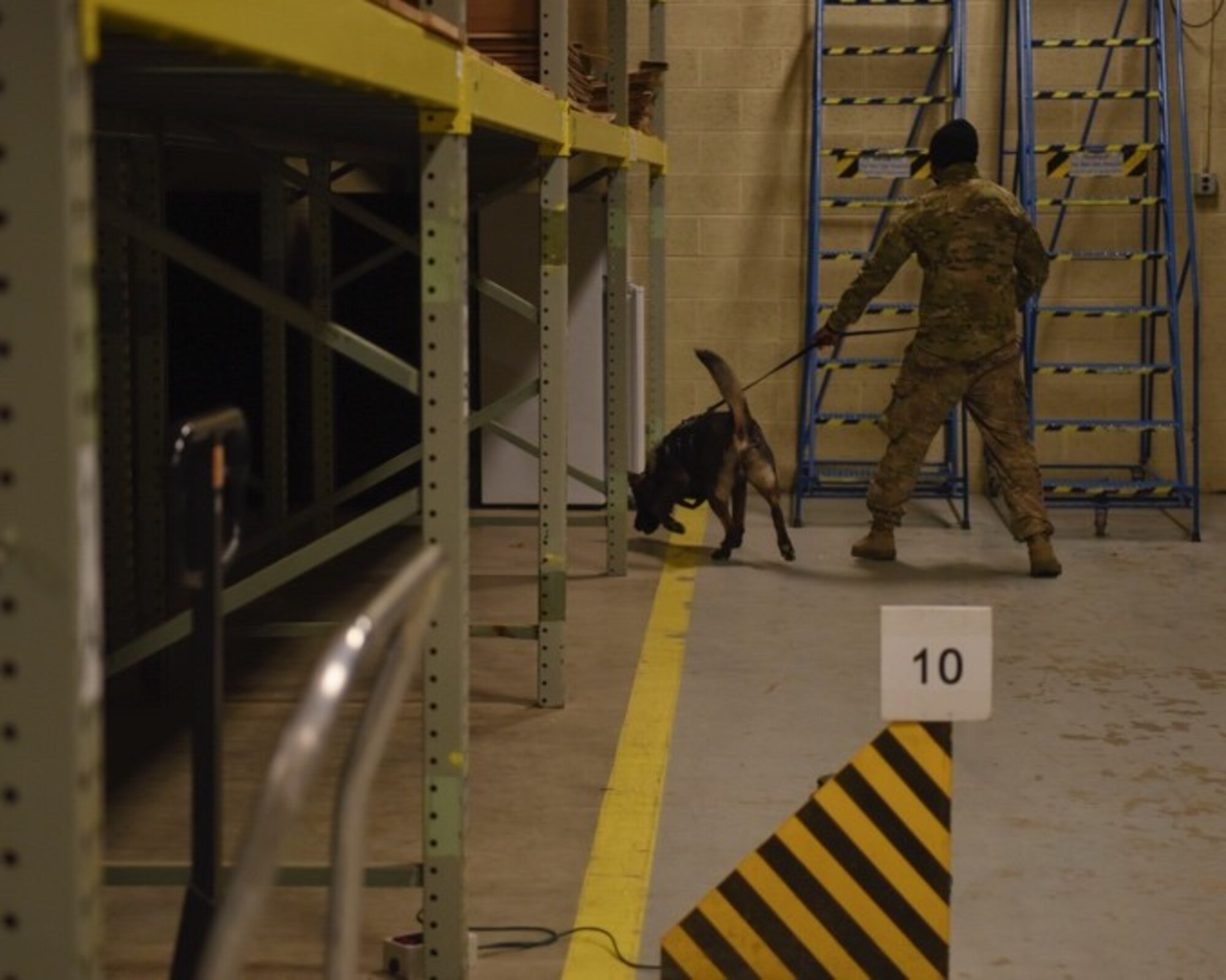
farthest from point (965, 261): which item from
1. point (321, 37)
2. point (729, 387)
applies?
point (321, 37)

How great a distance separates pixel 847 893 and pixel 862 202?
23.5 feet

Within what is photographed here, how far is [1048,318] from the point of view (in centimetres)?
1120

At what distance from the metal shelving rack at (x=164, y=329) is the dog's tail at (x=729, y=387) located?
1.38ft

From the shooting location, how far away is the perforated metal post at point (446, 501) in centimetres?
377

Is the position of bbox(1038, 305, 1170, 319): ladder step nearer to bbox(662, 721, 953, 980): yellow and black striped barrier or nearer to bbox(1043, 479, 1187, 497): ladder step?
bbox(1043, 479, 1187, 497): ladder step

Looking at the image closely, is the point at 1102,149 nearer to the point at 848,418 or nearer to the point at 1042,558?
the point at 848,418

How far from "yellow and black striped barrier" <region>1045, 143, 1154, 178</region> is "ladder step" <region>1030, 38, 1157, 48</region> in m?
0.51

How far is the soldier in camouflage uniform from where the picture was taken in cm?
869

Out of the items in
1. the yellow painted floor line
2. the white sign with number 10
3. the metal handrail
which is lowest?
the yellow painted floor line

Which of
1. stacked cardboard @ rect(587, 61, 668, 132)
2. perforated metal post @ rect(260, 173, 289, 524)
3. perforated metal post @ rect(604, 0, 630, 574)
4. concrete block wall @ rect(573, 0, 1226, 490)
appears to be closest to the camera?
perforated metal post @ rect(260, 173, 289, 524)

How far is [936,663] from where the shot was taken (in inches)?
135

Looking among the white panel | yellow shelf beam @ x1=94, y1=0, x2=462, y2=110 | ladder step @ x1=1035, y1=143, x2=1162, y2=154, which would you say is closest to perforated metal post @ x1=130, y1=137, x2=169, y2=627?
yellow shelf beam @ x1=94, y1=0, x2=462, y2=110

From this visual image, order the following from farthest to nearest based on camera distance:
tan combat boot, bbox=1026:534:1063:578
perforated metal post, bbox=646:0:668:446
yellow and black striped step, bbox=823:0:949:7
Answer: yellow and black striped step, bbox=823:0:949:7 < perforated metal post, bbox=646:0:668:446 < tan combat boot, bbox=1026:534:1063:578

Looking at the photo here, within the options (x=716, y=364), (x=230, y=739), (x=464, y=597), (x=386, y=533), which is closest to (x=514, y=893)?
(x=464, y=597)
